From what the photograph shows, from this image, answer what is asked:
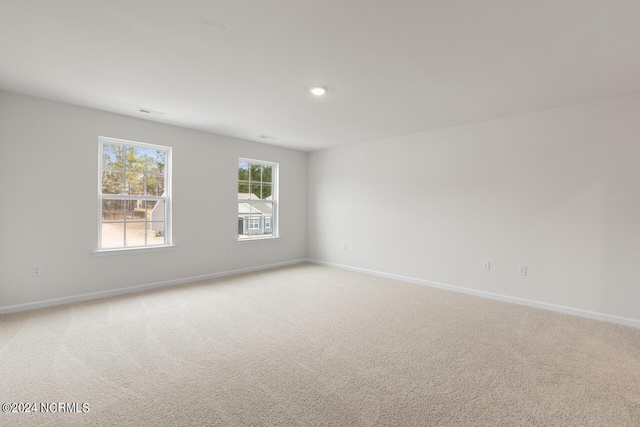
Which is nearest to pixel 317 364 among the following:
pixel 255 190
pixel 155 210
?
pixel 155 210

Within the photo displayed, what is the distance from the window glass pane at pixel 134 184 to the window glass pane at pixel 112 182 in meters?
0.06

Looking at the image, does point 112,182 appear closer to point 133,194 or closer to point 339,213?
point 133,194

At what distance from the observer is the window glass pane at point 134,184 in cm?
419

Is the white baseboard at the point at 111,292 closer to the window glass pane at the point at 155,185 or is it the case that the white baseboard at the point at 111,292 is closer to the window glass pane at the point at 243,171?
the window glass pane at the point at 155,185

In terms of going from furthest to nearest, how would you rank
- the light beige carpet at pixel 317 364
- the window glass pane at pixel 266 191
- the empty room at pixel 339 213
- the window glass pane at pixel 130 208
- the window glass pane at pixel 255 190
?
the window glass pane at pixel 266 191, the window glass pane at pixel 255 190, the window glass pane at pixel 130 208, the empty room at pixel 339 213, the light beige carpet at pixel 317 364

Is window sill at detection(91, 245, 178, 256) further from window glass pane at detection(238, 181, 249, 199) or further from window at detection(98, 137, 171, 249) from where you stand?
window glass pane at detection(238, 181, 249, 199)

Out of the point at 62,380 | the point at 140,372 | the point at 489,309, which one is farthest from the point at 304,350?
the point at 489,309

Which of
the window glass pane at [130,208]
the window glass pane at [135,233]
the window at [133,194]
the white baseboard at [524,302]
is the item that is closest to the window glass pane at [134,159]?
the window at [133,194]

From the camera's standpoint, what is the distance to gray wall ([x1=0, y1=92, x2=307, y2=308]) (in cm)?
329

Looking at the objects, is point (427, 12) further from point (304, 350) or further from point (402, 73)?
point (304, 350)

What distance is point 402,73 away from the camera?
2.70 meters

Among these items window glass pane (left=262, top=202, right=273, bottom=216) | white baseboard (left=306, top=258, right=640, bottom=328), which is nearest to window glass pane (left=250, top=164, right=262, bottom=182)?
window glass pane (left=262, top=202, right=273, bottom=216)

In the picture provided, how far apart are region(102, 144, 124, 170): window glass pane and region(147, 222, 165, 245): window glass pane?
89cm

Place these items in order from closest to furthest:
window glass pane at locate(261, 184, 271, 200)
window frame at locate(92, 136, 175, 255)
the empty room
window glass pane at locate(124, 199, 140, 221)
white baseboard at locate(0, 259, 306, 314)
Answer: the empty room, white baseboard at locate(0, 259, 306, 314), window frame at locate(92, 136, 175, 255), window glass pane at locate(124, 199, 140, 221), window glass pane at locate(261, 184, 271, 200)
